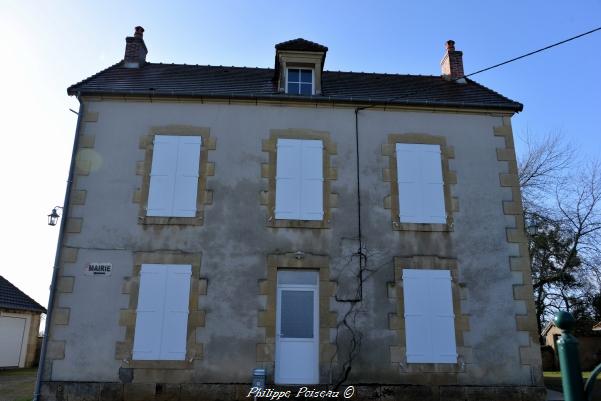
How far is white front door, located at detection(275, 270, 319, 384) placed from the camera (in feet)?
25.6

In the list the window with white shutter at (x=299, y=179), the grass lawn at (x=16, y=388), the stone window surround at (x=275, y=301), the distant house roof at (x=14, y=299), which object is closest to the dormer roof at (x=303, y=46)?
the window with white shutter at (x=299, y=179)

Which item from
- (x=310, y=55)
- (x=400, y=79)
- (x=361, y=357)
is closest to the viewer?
(x=361, y=357)

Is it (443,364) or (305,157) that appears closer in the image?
(443,364)

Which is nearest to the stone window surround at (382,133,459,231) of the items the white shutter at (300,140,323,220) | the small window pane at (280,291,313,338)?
the white shutter at (300,140,323,220)

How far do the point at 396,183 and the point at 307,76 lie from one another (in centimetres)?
297

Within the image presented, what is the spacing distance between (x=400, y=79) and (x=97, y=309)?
25.8 ft

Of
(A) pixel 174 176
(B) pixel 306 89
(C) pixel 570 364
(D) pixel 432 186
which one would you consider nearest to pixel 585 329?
(D) pixel 432 186

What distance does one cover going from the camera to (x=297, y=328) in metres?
8.05

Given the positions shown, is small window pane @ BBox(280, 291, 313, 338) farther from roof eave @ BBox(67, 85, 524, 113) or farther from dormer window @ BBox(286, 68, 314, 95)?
dormer window @ BBox(286, 68, 314, 95)

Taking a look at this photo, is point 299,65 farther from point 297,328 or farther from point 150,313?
point 150,313

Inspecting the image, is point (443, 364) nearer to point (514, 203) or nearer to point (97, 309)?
point (514, 203)

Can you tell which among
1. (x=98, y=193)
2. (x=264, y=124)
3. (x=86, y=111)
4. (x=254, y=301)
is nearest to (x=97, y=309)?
(x=98, y=193)

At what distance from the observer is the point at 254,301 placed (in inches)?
316

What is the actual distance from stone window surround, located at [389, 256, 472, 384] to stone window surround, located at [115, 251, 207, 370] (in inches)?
129
